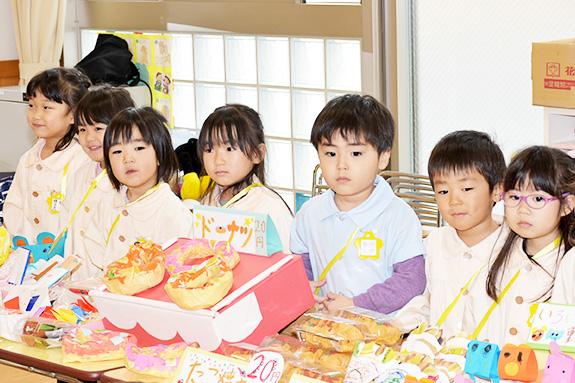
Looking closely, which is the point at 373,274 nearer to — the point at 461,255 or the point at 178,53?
the point at 461,255

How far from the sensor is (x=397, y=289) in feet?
6.86

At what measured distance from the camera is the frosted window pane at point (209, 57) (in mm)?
4902

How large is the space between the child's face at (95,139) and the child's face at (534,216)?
1.69 m

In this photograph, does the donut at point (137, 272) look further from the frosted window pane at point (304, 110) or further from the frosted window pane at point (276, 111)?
the frosted window pane at point (276, 111)

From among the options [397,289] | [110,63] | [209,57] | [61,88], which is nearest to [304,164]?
[209,57]

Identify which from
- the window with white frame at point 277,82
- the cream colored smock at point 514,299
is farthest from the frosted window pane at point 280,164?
the cream colored smock at point 514,299

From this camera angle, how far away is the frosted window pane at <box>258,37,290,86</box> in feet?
15.0

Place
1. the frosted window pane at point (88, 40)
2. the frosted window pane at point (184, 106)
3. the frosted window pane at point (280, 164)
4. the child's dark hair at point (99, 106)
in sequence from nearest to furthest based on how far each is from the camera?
1. the child's dark hair at point (99, 106)
2. the frosted window pane at point (280, 164)
3. the frosted window pane at point (184, 106)
4. the frosted window pane at point (88, 40)

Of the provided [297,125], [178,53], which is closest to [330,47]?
[297,125]

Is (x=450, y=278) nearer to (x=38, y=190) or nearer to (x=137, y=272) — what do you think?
(x=137, y=272)

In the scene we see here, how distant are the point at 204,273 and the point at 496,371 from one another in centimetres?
66

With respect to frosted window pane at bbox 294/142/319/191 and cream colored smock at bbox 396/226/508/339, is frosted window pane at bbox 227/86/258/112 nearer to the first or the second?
frosted window pane at bbox 294/142/319/191

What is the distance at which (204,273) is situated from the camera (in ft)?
5.65

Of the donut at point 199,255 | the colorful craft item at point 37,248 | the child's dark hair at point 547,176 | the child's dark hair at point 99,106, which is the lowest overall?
the colorful craft item at point 37,248
